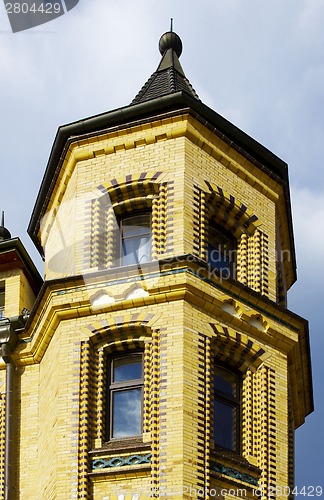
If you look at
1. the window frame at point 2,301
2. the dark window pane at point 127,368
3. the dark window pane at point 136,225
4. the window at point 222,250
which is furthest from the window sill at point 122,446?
the window frame at point 2,301

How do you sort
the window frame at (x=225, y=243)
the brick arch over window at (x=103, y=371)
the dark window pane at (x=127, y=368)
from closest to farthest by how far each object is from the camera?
the brick arch over window at (x=103, y=371)
the dark window pane at (x=127, y=368)
the window frame at (x=225, y=243)

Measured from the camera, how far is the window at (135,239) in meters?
27.4

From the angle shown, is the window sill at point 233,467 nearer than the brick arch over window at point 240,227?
Yes

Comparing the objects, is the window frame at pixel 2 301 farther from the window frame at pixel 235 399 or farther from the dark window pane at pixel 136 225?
the window frame at pixel 235 399

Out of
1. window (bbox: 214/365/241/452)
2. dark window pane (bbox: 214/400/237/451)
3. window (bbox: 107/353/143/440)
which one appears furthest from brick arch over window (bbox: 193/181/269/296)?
window (bbox: 107/353/143/440)

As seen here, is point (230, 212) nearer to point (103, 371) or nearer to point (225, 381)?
point (225, 381)

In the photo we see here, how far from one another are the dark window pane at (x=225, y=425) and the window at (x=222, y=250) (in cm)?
290

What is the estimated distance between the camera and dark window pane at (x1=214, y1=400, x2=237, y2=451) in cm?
2573

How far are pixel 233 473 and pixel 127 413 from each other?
237 centimetres

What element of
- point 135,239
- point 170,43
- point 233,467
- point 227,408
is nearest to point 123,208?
point 135,239

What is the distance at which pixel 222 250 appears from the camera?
92.0 ft

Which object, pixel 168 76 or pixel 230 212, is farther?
pixel 168 76

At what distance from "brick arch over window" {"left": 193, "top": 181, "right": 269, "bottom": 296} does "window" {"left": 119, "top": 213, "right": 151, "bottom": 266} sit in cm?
121

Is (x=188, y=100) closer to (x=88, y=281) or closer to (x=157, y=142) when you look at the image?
(x=157, y=142)
